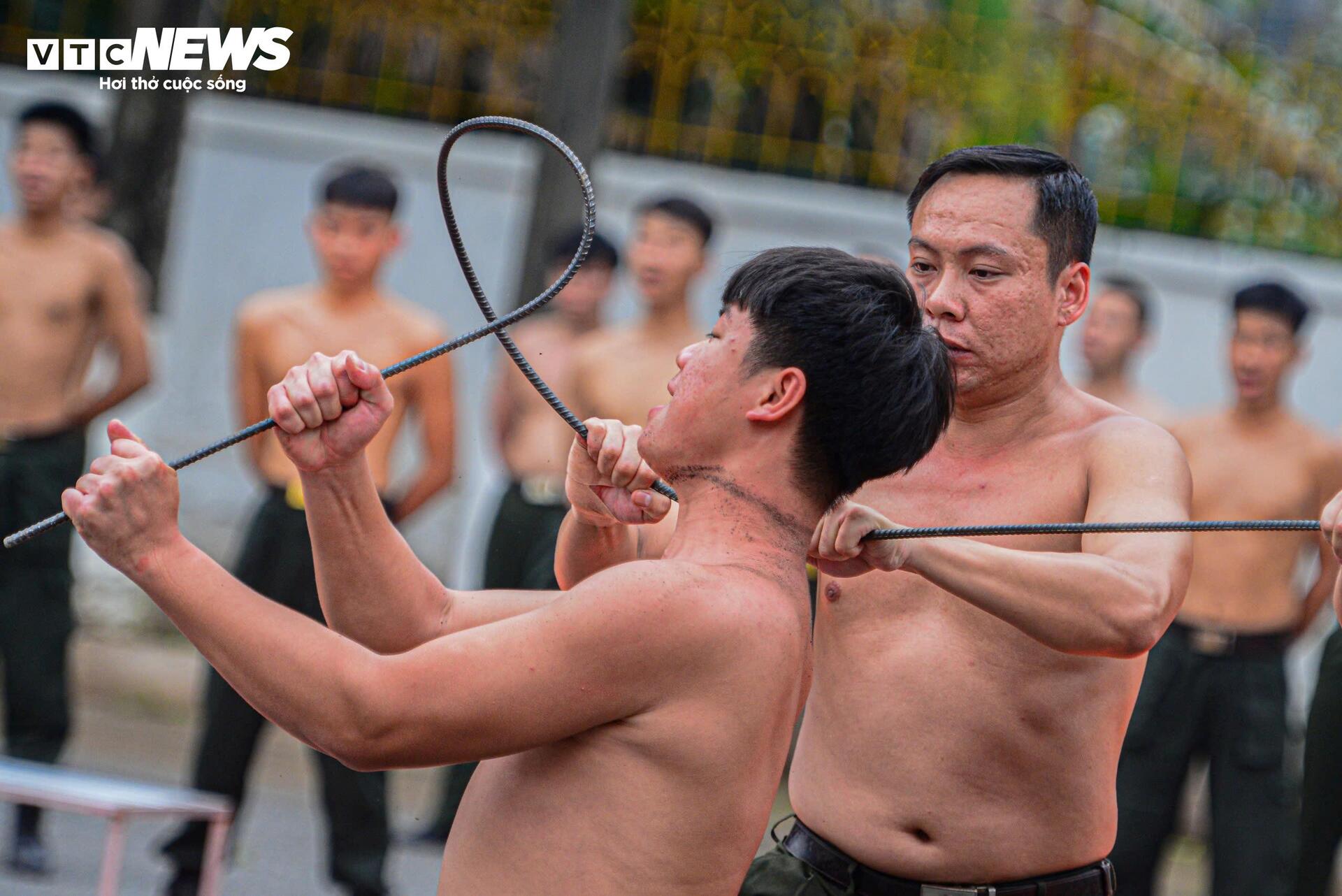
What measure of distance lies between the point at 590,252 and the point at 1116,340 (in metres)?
2.23

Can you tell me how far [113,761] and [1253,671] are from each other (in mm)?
4421

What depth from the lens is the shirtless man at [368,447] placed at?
5.07 meters

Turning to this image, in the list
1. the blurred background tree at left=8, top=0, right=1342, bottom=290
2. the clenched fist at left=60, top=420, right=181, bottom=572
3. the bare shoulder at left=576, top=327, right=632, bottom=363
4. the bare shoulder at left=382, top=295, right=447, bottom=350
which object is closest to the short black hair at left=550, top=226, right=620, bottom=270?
the bare shoulder at left=576, top=327, right=632, bottom=363

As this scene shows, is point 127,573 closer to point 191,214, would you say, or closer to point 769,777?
point 769,777

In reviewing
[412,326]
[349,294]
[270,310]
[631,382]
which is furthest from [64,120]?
[631,382]

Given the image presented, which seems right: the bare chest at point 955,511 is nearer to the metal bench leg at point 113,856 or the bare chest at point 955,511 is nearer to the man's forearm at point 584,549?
the man's forearm at point 584,549

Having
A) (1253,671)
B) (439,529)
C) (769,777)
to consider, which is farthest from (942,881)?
(439,529)

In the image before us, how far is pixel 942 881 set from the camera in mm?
2684

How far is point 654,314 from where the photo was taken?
259 inches

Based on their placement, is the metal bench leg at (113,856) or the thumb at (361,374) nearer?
the thumb at (361,374)

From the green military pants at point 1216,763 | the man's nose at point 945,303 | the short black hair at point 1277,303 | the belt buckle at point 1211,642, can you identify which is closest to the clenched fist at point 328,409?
the man's nose at point 945,303

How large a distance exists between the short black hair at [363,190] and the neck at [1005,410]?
3341 mm

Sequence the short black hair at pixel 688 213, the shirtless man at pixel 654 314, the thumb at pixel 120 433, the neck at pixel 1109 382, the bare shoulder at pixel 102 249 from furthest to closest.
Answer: the neck at pixel 1109 382, the short black hair at pixel 688 213, the shirtless man at pixel 654 314, the bare shoulder at pixel 102 249, the thumb at pixel 120 433

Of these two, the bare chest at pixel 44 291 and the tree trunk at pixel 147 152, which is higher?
the tree trunk at pixel 147 152
